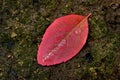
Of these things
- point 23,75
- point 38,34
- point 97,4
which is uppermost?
point 97,4

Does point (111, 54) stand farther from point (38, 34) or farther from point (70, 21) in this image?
point (38, 34)

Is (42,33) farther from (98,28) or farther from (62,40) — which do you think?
(98,28)

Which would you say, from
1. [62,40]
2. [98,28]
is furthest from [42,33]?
[98,28]

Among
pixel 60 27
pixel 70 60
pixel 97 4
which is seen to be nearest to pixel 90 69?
pixel 70 60
